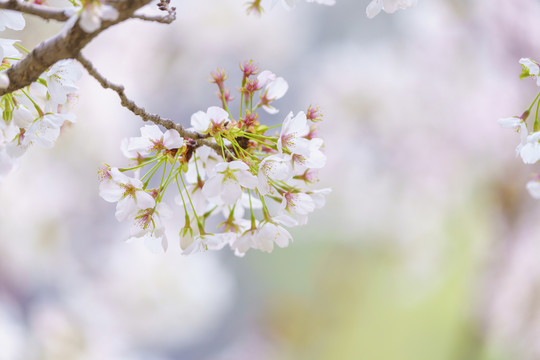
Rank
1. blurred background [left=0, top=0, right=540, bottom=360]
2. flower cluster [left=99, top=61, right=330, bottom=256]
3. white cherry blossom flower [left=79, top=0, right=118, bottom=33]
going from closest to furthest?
white cherry blossom flower [left=79, top=0, right=118, bottom=33] < flower cluster [left=99, top=61, right=330, bottom=256] < blurred background [left=0, top=0, right=540, bottom=360]

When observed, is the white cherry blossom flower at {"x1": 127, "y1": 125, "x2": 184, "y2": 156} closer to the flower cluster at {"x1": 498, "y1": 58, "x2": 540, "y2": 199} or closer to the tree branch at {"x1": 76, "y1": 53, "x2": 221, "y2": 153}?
the tree branch at {"x1": 76, "y1": 53, "x2": 221, "y2": 153}

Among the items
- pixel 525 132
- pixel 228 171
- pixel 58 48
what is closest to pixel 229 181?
pixel 228 171

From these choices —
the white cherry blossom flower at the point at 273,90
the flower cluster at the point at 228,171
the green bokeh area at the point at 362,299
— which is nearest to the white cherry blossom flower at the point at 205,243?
the flower cluster at the point at 228,171

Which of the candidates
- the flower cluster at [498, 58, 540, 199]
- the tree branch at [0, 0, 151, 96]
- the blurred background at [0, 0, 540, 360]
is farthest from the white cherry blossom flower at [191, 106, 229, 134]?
the blurred background at [0, 0, 540, 360]

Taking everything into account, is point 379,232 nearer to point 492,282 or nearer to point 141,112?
point 492,282

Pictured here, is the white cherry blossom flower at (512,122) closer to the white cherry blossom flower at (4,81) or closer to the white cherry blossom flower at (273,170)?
the white cherry blossom flower at (273,170)

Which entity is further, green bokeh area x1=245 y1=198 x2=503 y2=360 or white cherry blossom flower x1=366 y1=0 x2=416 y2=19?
green bokeh area x1=245 y1=198 x2=503 y2=360

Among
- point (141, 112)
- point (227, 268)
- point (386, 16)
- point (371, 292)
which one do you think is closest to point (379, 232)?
point (371, 292)
